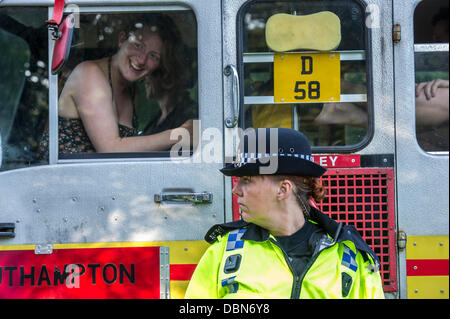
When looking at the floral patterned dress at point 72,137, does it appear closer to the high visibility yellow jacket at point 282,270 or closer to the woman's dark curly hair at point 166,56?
the woman's dark curly hair at point 166,56

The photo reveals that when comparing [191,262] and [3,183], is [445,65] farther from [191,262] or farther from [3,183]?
[3,183]

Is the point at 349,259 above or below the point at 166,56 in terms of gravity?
below

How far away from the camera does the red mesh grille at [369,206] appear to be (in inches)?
112

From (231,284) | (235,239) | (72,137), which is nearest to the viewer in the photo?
(231,284)

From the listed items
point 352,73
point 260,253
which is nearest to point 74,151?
point 260,253

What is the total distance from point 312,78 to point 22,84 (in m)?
1.62

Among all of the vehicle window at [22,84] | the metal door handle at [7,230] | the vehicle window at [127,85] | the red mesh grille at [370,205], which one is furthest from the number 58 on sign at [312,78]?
the metal door handle at [7,230]

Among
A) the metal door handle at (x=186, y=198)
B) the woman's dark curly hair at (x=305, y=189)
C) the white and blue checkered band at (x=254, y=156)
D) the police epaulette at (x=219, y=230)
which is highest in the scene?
the white and blue checkered band at (x=254, y=156)

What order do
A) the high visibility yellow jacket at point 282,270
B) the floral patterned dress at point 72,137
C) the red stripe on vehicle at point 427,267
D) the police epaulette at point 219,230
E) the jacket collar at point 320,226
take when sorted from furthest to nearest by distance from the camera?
the floral patterned dress at point 72,137
the red stripe on vehicle at point 427,267
the police epaulette at point 219,230
the jacket collar at point 320,226
the high visibility yellow jacket at point 282,270

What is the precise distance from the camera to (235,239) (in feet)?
7.50

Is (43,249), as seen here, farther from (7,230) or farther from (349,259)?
(349,259)

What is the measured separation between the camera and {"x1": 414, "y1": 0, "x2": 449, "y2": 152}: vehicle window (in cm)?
289

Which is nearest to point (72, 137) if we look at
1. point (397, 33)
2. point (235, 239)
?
point (235, 239)

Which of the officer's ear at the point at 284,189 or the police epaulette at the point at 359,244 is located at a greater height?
the officer's ear at the point at 284,189
